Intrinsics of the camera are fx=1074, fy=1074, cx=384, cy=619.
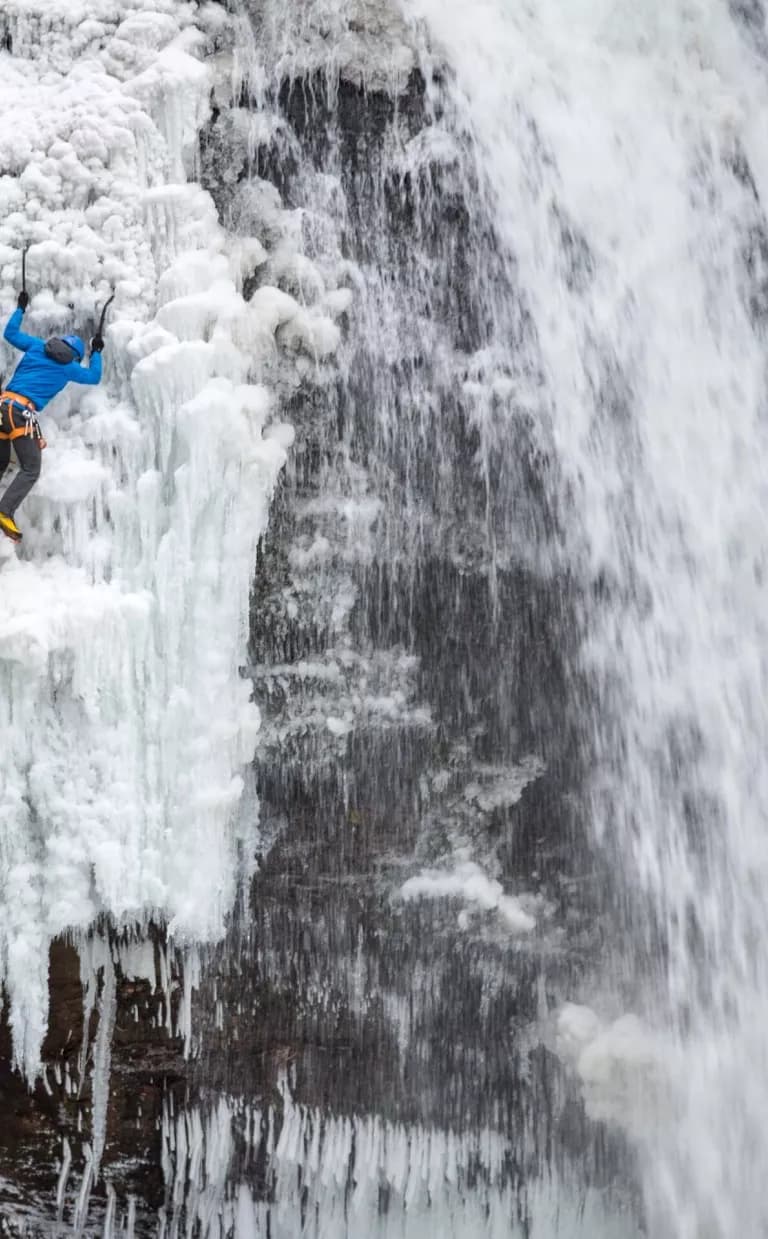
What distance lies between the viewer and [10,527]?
3.38 metres

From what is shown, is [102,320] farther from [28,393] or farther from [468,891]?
[468,891]

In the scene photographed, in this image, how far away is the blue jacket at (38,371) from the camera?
11.2 ft

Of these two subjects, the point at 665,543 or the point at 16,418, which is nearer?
the point at 16,418

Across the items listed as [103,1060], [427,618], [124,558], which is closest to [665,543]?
[427,618]

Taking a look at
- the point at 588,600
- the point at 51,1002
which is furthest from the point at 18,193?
the point at 51,1002

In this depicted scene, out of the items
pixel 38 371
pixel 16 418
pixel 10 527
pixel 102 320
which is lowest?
pixel 10 527

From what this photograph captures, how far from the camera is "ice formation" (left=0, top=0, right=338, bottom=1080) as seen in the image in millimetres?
3502

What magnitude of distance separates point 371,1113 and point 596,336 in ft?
9.72

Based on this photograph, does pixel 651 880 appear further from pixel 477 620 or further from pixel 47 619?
pixel 47 619

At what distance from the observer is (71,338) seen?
3.42m

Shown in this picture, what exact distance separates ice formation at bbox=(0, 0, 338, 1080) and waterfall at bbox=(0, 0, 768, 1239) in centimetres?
2

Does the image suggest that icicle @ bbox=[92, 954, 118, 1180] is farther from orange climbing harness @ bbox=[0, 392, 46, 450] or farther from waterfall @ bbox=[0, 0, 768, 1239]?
orange climbing harness @ bbox=[0, 392, 46, 450]

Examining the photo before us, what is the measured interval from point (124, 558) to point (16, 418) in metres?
0.55

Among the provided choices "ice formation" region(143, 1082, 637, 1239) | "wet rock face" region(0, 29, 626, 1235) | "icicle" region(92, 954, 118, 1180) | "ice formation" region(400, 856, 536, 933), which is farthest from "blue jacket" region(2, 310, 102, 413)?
"ice formation" region(143, 1082, 637, 1239)
